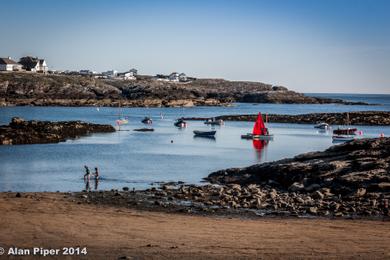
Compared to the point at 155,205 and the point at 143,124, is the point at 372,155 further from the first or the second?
the point at 143,124

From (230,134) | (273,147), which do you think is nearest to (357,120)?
(230,134)

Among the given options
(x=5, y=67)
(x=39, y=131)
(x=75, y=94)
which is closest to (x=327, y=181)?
(x=39, y=131)

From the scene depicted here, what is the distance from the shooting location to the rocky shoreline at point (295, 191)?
2645 centimetres

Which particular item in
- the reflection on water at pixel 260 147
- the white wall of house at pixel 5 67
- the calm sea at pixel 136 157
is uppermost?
the white wall of house at pixel 5 67

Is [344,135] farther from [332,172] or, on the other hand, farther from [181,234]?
[181,234]

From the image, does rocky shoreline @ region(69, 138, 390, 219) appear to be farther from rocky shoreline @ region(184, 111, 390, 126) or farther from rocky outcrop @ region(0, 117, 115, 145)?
rocky shoreline @ region(184, 111, 390, 126)

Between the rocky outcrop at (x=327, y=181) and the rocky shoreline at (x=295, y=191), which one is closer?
the rocky shoreline at (x=295, y=191)

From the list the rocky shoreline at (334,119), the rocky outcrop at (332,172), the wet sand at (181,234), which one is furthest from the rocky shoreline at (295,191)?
the rocky shoreline at (334,119)

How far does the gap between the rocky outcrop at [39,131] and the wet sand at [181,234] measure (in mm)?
37903

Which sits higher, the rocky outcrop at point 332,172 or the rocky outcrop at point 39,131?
the rocky outcrop at point 332,172

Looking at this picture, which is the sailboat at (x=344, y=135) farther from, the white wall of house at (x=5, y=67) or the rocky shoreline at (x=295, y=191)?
the white wall of house at (x=5, y=67)

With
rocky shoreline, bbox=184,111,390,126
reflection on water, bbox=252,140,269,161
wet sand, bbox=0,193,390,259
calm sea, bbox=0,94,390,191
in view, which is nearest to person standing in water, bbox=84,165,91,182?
calm sea, bbox=0,94,390,191

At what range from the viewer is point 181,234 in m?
19.6

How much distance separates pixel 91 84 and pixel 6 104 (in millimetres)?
42761
